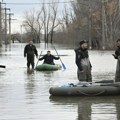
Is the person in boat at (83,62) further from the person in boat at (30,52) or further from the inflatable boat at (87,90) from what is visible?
the person in boat at (30,52)

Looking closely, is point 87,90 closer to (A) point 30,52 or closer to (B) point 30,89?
(B) point 30,89

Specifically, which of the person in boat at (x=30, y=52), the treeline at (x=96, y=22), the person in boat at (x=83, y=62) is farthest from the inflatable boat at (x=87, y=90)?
the treeline at (x=96, y=22)

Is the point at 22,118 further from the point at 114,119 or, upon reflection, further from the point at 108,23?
the point at 108,23

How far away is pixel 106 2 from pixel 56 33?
2220 inches

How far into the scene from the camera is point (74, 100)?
508 inches

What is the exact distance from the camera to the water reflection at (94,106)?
10.3 m

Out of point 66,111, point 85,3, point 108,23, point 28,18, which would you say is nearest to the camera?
point 66,111

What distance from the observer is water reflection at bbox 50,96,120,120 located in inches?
404

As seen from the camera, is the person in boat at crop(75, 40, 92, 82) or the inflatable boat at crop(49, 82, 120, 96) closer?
the inflatable boat at crop(49, 82, 120, 96)

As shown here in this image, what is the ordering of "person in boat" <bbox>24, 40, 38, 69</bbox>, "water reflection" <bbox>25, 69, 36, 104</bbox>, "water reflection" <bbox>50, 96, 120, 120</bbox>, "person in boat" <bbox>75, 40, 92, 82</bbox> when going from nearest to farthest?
"water reflection" <bbox>50, 96, 120, 120</bbox> → "water reflection" <bbox>25, 69, 36, 104</bbox> → "person in boat" <bbox>75, 40, 92, 82</bbox> → "person in boat" <bbox>24, 40, 38, 69</bbox>

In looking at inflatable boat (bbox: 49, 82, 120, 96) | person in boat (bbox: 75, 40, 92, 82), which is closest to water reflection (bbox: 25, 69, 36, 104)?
inflatable boat (bbox: 49, 82, 120, 96)

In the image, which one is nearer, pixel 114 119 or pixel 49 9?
pixel 114 119

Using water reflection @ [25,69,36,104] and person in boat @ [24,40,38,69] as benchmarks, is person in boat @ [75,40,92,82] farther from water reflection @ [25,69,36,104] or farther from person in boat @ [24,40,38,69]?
person in boat @ [24,40,38,69]

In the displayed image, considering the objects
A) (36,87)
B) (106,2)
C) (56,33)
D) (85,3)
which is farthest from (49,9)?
(36,87)
